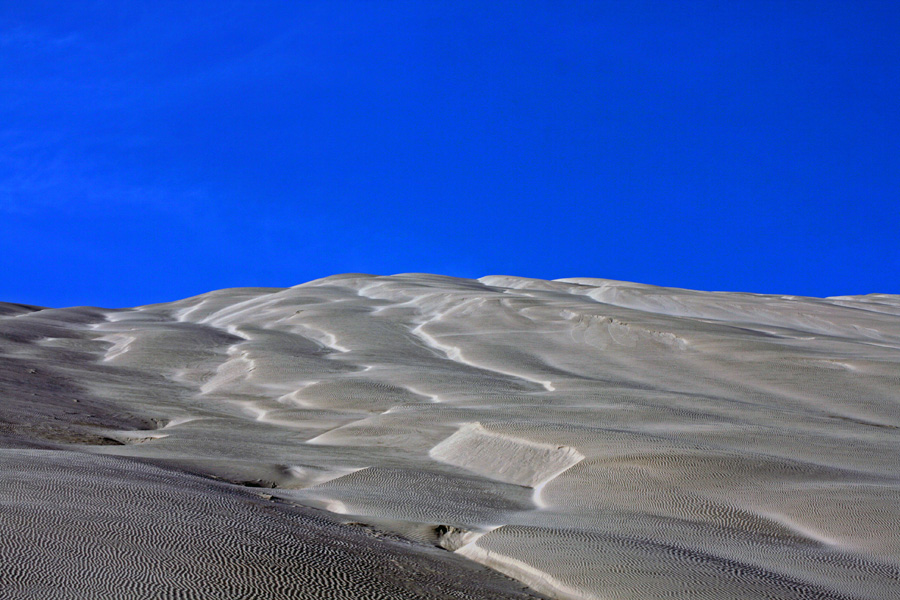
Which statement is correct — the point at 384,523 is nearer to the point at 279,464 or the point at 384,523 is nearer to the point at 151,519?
the point at 151,519

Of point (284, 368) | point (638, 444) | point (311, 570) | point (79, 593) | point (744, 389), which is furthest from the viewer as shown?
point (284, 368)

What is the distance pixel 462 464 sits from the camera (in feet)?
30.0

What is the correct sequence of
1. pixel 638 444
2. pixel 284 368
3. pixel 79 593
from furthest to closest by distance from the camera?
pixel 284 368, pixel 638 444, pixel 79 593

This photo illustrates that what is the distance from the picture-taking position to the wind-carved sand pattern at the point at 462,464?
163 inches

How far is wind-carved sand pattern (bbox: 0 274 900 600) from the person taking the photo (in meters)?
4.15

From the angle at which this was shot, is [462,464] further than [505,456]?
Yes

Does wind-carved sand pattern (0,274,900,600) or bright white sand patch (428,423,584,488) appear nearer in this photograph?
wind-carved sand pattern (0,274,900,600)

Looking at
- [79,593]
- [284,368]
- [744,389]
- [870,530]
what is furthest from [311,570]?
[284,368]

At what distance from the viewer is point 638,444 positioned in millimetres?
8297

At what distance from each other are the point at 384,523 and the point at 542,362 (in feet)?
40.7

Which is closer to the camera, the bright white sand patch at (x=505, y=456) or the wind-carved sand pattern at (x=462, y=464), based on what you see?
the wind-carved sand pattern at (x=462, y=464)

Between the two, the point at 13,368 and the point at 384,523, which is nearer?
the point at 384,523

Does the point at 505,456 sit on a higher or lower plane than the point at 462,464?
higher

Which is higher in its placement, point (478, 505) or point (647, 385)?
point (647, 385)
